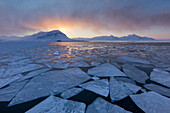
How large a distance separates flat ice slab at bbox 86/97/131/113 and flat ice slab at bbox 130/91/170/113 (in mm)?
316

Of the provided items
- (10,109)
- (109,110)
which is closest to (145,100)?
(109,110)

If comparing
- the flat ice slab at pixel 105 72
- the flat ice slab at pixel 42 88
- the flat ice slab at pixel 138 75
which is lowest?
the flat ice slab at pixel 138 75

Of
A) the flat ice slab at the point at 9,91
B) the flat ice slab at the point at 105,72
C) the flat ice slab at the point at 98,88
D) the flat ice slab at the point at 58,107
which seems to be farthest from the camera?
the flat ice slab at the point at 105,72

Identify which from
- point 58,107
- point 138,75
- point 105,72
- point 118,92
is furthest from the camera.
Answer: point 105,72

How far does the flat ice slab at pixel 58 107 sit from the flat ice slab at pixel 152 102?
2.69 feet

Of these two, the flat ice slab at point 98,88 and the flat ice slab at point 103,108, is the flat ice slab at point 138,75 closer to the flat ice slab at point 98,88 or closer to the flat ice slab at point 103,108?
the flat ice slab at point 98,88

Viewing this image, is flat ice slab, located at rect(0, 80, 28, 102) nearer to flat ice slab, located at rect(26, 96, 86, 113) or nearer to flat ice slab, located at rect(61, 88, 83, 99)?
flat ice slab, located at rect(26, 96, 86, 113)

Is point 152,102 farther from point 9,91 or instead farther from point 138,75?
point 9,91

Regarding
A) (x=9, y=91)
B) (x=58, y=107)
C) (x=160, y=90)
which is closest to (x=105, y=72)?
(x=160, y=90)

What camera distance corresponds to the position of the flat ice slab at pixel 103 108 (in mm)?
953

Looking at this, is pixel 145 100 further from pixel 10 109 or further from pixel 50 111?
pixel 10 109

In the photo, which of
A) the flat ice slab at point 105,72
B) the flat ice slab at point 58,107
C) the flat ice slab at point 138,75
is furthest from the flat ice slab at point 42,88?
the flat ice slab at point 138,75

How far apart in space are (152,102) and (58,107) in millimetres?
1359

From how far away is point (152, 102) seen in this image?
108 centimetres
